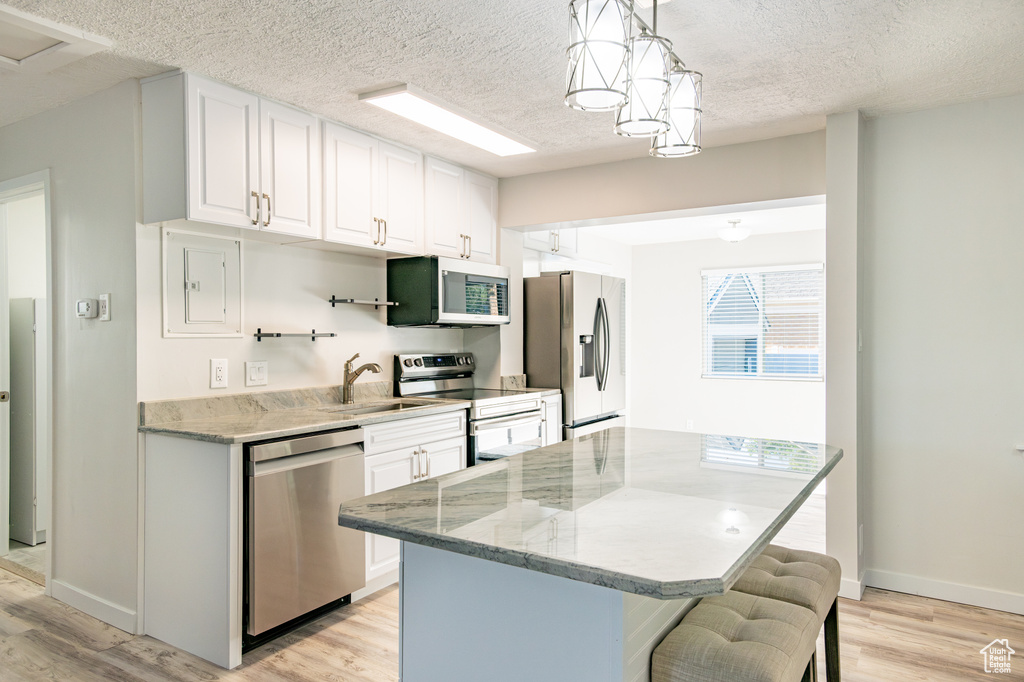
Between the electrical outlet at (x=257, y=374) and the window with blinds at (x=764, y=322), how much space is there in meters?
4.93

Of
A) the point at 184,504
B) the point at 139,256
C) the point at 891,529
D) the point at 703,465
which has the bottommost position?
the point at 891,529

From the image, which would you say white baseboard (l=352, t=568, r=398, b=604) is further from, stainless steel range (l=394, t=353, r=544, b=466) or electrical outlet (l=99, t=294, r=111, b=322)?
electrical outlet (l=99, t=294, r=111, b=322)

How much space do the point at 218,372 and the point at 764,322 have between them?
17.4ft

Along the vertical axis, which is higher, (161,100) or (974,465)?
(161,100)

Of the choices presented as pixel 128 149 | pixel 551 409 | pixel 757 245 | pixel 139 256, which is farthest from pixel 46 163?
pixel 757 245

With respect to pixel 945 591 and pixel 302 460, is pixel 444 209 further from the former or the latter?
pixel 945 591

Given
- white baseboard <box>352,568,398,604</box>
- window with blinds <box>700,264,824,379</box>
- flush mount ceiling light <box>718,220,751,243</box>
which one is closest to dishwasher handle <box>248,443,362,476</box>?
white baseboard <box>352,568,398,604</box>

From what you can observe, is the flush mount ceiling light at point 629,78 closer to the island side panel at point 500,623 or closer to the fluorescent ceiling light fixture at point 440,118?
the island side panel at point 500,623

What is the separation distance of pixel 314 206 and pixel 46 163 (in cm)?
132

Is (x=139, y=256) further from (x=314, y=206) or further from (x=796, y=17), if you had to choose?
(x=796, y=17)

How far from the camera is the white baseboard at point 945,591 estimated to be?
295 centimetres

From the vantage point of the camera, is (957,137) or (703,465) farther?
(957,137)

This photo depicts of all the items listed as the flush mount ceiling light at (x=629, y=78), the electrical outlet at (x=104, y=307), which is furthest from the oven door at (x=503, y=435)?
the flush mount ceiling light at (x=629, y=78)

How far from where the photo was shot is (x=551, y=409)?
4406 mm
